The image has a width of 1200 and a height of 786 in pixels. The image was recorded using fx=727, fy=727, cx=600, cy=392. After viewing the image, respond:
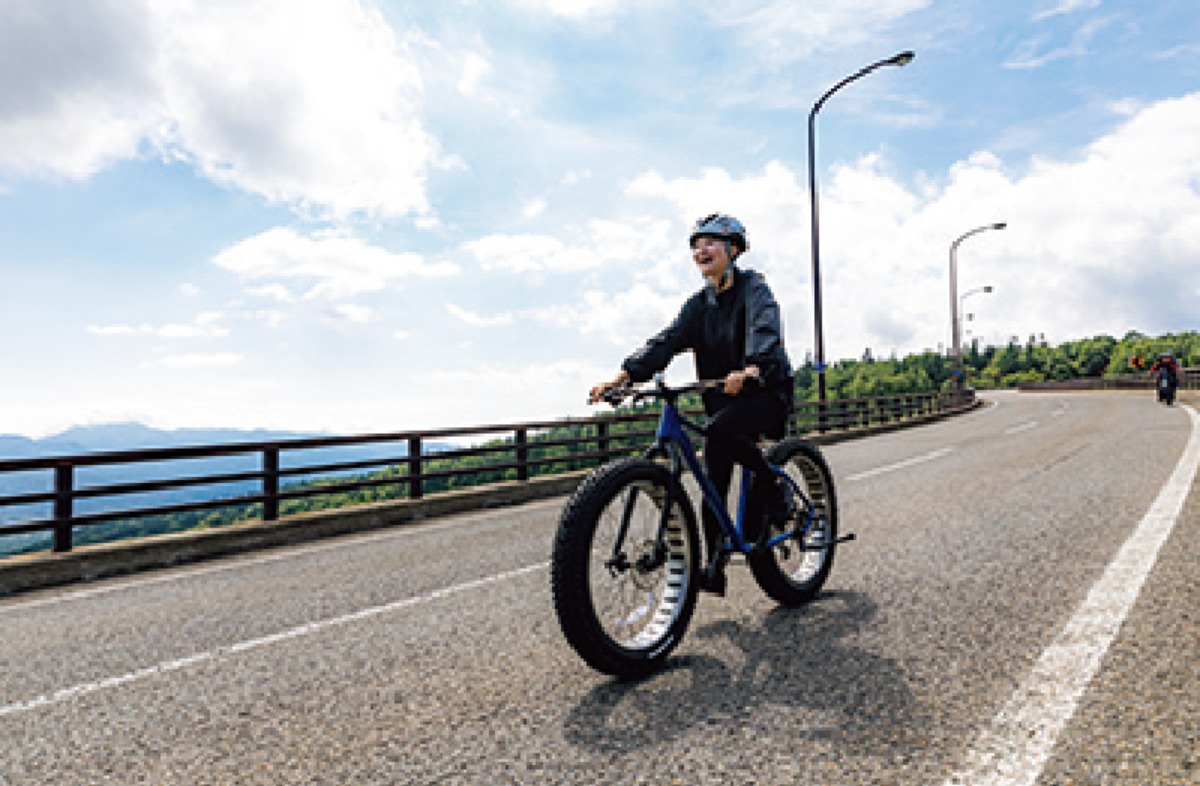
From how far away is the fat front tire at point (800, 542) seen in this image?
3.90 m

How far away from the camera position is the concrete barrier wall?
22.1 ft

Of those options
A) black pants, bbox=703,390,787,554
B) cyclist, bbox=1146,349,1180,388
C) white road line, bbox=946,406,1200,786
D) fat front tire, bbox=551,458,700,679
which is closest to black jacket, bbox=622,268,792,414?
black pants, bbox=703,390,787,554

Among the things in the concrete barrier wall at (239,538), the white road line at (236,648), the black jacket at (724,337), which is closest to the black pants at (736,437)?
the black jacket at (724,337)

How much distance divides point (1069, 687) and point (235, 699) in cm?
334

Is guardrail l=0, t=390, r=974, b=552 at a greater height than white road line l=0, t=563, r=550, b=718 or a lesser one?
greater

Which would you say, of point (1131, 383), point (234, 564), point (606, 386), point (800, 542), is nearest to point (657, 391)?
point (606, 386)

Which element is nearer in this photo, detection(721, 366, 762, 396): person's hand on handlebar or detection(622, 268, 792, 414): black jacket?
detection(721, 366, 762, 396): person's hand on handlebar

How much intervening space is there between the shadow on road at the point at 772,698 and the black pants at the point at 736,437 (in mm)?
623

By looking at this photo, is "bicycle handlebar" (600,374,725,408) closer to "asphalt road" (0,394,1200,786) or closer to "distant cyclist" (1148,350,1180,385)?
"asphalt road" (0,394,1200,786)

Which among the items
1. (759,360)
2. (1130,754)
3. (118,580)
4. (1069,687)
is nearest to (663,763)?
(1130,754)

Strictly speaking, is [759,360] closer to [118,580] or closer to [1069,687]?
[1069,687]

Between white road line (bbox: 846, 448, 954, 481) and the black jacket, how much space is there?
695cm

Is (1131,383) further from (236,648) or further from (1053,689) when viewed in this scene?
(236,648)

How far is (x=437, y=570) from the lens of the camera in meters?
5.73
